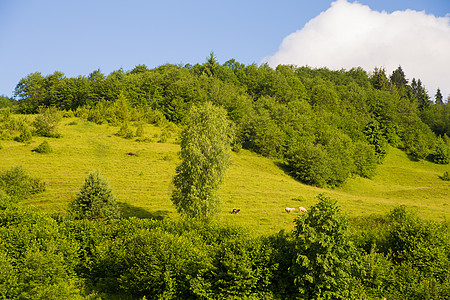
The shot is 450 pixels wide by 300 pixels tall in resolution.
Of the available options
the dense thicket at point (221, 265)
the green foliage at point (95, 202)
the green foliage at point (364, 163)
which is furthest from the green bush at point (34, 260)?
the green foliage at point (364, 163)

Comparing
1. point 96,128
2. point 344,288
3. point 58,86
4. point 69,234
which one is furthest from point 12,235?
point 58,86

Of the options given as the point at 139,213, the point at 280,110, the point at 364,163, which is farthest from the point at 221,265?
the point at 280,110

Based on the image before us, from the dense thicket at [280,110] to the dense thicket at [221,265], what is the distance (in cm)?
6077

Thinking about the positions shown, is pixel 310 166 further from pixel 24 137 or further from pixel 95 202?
pixel 24 137

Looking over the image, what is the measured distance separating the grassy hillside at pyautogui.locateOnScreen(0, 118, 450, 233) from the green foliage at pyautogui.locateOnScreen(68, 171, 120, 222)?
26.5 feet

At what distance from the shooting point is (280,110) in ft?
406

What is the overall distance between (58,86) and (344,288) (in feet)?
454

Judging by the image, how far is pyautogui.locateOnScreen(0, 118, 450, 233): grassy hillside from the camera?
4681cm

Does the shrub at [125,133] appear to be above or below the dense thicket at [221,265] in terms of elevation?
above

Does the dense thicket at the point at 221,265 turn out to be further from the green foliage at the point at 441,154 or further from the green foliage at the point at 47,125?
the green foliage at the point at 441,154

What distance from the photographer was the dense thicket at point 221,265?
2067cm

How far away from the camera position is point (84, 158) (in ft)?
221

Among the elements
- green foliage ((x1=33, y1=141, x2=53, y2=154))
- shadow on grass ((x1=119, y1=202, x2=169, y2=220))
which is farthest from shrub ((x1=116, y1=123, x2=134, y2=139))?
shadow on grass ((x1=119, y1=202, x2=169, y2=220))

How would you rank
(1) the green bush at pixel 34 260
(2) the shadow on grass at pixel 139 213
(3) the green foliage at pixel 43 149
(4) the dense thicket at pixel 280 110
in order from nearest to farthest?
1. (1) the green bush at pixel 34 260
2. (2) the shadow on grass at pixel 139 213
3. (3) the green foliage at pixel 43 149
4. (4) the dense thicket at pixel 280 110
